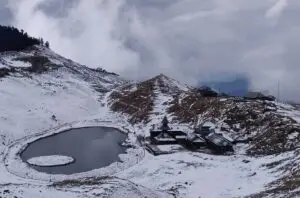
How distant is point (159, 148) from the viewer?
66688 mm

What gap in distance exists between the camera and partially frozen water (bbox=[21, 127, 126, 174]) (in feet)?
201

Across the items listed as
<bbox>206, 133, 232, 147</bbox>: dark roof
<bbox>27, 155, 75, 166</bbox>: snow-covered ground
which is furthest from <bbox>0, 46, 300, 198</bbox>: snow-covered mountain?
<bbox>27, 155, 75, 166</bbox>: snow-covered ground

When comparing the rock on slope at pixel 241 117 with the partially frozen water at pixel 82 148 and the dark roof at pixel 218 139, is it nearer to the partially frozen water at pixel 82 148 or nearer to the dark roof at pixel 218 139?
the dark roof at pixel 218 139

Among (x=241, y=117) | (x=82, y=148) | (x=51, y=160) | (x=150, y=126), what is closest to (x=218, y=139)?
(x=241, y=117)

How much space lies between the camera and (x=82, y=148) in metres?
71.3

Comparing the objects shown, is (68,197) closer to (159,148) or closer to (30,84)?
(159,148)

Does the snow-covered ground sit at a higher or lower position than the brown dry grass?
lower

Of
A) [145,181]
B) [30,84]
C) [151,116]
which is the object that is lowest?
[145,181]

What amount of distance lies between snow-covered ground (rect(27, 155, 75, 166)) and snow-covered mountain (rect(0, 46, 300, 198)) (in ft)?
11.8

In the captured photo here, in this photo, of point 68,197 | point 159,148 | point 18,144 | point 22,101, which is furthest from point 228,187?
point 22,101

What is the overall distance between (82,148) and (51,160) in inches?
317

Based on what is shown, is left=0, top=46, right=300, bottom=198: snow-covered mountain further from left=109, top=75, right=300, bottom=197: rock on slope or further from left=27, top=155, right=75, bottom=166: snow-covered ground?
left=27, top=155, right=75, bottom=166: snow-covered ground

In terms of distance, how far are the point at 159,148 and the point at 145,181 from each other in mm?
15183

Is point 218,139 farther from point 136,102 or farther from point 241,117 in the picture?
point 136,102
